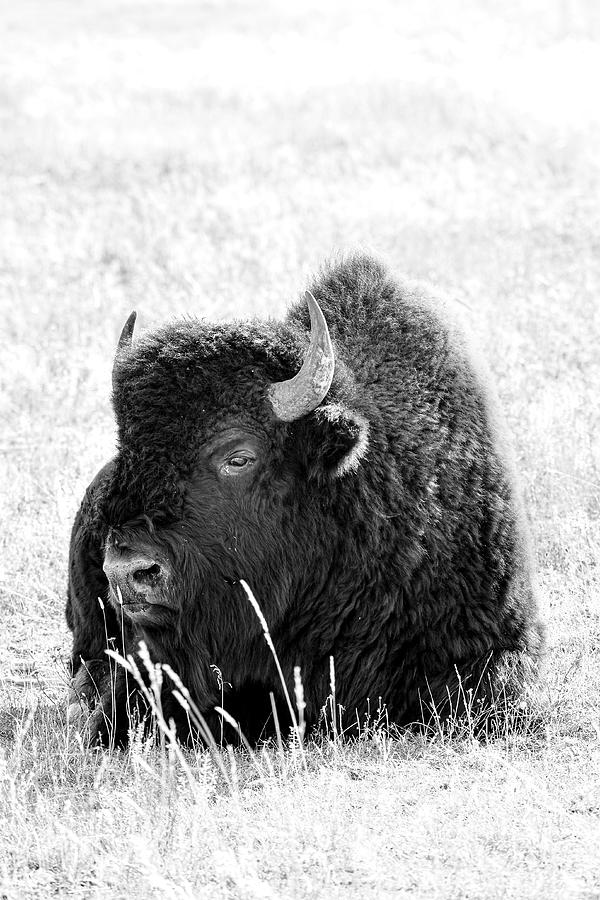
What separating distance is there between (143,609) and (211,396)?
1.03 metres

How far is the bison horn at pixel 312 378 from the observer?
Answer: 5469 millimetres

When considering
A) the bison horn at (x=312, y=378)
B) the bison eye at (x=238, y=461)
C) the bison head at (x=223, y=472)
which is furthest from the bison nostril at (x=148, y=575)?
the bison horn at (x=312, y=378)

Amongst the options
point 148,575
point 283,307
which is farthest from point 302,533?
point 283,307

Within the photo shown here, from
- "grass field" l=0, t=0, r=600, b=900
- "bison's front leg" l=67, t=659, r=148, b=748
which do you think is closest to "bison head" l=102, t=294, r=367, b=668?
"bison's front leg" l=67, t=659, r=148, b=748

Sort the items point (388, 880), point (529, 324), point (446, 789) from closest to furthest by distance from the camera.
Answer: point (388, 880), point (446, 789), point (529, 324)

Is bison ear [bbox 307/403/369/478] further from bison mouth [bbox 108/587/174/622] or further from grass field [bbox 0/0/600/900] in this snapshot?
grass field [bbox 0/0/600/900]

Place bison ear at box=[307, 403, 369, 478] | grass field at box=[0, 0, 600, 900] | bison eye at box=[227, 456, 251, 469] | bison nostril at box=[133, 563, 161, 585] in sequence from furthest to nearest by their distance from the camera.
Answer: bison eye at box=[227, 456, 251, 469], bison ear at box=[307, 403, 369, 478], bison nostril at box=[133, 563, 161, 585], grass field at box=[0, 0, 600, 900]

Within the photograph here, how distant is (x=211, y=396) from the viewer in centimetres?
571

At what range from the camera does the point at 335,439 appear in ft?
18.4

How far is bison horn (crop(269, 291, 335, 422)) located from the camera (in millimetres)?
5469

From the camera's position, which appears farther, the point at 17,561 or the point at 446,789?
the point at 17,561

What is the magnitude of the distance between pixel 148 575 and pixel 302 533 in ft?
2.61

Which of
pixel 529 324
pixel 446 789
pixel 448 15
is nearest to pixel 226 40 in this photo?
pixel 448 15

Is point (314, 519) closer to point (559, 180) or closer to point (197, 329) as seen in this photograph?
point (197, 329)
